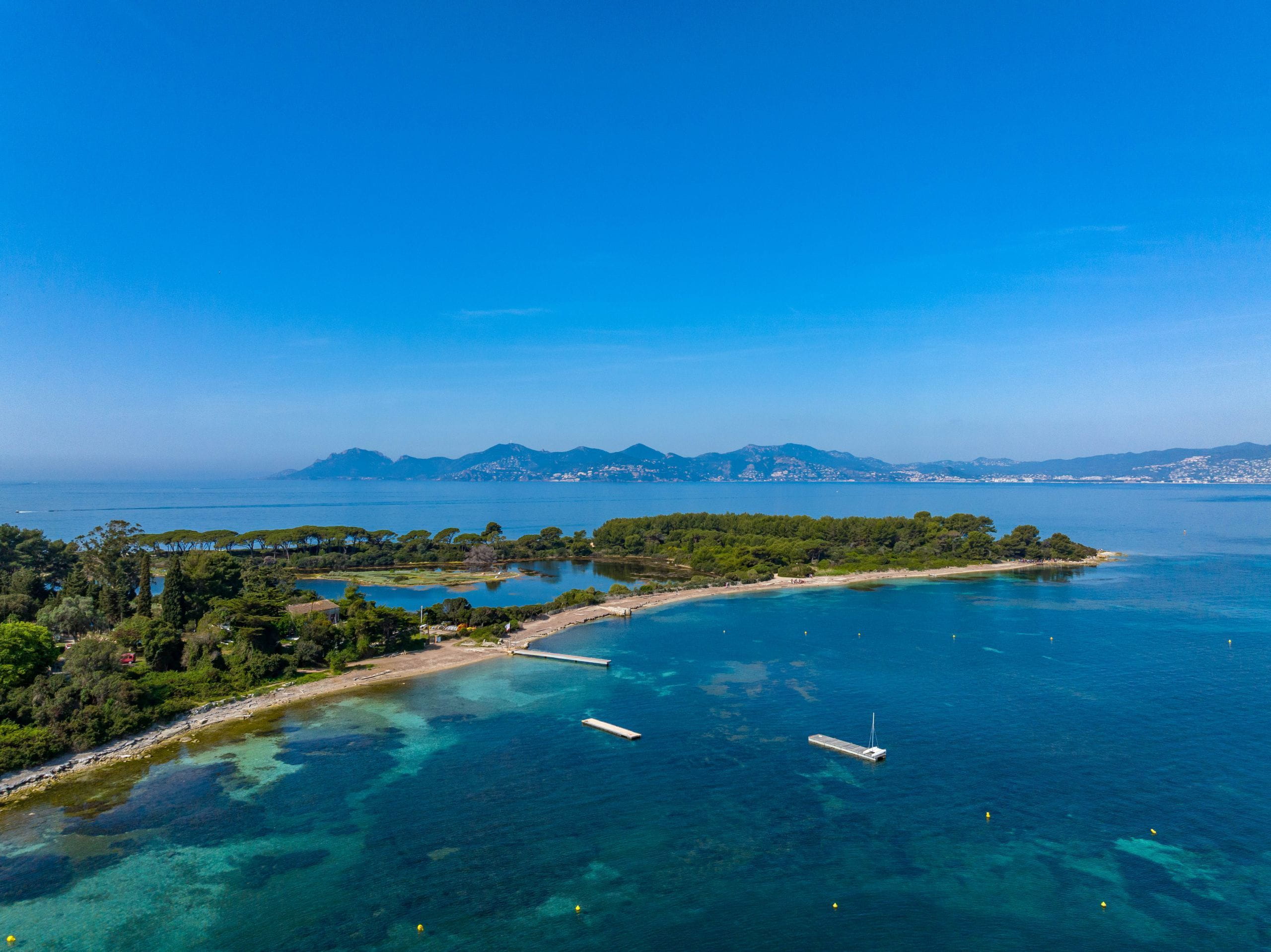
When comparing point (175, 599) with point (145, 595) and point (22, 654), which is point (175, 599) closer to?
point (145, 595)

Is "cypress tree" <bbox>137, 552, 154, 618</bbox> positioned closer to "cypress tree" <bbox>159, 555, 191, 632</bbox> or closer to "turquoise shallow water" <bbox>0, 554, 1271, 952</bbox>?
"cypress tree" <bbox>159, 555, 191, 632</bbox>

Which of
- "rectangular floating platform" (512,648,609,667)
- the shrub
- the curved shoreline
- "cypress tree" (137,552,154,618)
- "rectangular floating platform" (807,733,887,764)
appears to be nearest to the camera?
the shrub

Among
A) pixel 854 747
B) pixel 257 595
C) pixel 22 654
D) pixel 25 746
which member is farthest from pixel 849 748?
pixel 22 654

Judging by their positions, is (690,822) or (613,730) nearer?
(690,822)

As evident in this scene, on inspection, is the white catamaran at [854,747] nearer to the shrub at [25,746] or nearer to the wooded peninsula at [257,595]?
the wooded peninsula at [257,595]

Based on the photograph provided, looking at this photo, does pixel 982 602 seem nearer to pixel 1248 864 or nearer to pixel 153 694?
pixel 1248 864

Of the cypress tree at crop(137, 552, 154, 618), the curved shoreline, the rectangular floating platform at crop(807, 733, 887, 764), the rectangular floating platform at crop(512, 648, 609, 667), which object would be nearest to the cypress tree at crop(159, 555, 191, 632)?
the cypress tree at crop(137, 552, 154, 618)

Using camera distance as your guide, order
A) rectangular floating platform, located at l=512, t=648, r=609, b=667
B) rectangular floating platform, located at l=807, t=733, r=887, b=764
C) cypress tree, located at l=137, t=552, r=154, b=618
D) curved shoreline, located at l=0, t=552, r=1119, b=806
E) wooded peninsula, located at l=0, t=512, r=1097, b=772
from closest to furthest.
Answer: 1. curved shoreline, located at l=0, t=552, r=1119, b=806
2. rectangular floating platform, located at l=807, t=733, r=887, b=764
3. wooded peninsula, located at l=0, t=512, r=1097, b=772
4. rectangular floating platform, located at l=512, t=648, r=609, b=667
5. cypress tree, located at l=137, t=552, r=154, b=618
